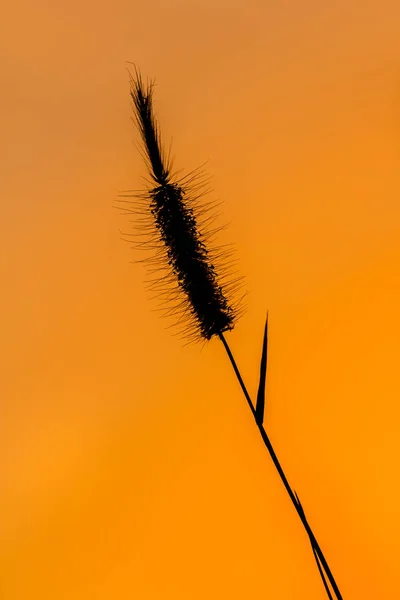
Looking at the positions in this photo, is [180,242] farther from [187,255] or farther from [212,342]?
[212,342]

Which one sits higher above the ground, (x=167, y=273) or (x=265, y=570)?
(x=167, y=273)

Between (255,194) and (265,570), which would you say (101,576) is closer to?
(265,570)

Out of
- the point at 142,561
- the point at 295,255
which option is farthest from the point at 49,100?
the point at 142,561

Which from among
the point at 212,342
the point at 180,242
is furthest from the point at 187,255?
the point at 212,342
